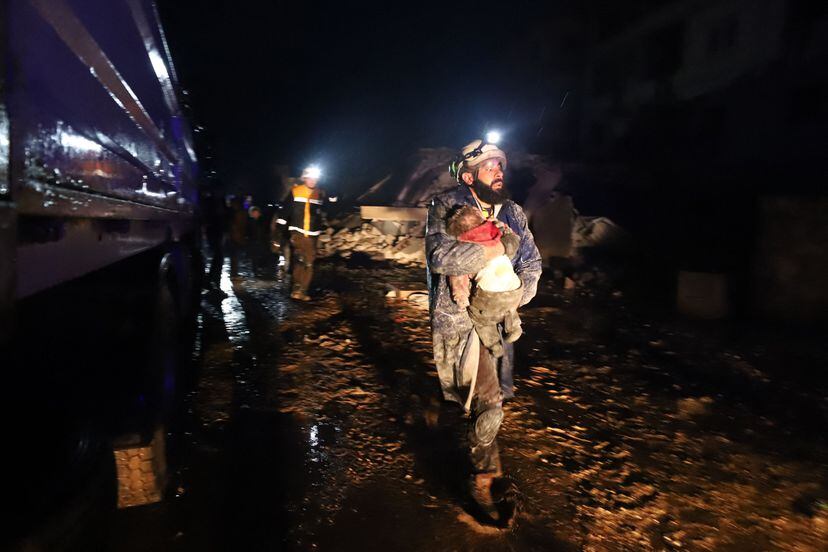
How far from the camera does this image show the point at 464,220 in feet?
7.96

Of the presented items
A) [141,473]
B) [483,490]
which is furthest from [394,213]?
[141,473]

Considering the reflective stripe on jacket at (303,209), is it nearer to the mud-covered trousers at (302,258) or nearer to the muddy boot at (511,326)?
the mud-covered trousers at (302,258)

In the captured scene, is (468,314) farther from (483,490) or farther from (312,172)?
(312,172)

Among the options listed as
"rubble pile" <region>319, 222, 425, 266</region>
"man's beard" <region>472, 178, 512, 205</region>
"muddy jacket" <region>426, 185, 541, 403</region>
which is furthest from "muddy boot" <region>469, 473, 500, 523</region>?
"rubble pile" <region>319, 222, 425, 266</region>

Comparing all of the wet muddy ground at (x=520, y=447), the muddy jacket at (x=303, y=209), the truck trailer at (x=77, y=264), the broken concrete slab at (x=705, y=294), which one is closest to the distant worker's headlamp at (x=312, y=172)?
the muddy jacket at (x=303, y=209)

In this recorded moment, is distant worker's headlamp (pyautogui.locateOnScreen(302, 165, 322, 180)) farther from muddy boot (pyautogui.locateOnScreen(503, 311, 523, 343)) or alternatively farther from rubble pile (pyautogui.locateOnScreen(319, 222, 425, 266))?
muddy boot (pyautogui.locateOnScreen(503, 311, 523, 343))

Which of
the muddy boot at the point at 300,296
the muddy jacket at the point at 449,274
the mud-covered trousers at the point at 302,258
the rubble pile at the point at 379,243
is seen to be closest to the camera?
the muddy jacket at the point at 449,274

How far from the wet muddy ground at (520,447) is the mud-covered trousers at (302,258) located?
1.52 metres

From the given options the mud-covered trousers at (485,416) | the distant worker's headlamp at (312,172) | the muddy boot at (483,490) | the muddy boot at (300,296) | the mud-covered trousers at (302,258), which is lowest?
the muddy boot at (483,490)

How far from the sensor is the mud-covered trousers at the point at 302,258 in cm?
705

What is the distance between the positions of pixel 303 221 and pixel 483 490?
17.0 ft

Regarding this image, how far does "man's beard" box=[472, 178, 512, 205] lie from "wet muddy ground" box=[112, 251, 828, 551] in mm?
1750

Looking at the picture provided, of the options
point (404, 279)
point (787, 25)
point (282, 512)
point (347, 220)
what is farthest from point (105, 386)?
point (787, 25)

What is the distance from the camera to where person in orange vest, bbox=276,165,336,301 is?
6.89m
